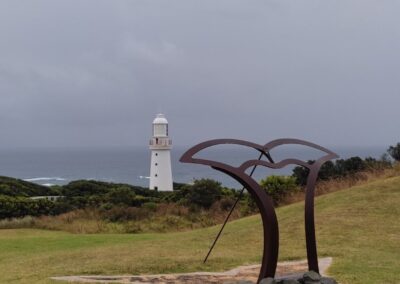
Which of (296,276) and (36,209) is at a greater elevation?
(36,209)

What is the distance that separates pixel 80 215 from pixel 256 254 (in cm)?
1018

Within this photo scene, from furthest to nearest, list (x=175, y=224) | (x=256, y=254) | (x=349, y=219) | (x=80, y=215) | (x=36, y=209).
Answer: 1. (x=36, y=209)
2. (x=80, y=215)
3. (x=175, y=224)
4. (x=349, y=219)
5. (x=256, y=254)

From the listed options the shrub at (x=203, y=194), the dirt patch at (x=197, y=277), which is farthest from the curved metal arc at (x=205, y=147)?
the shrub at (x=203, y=194)

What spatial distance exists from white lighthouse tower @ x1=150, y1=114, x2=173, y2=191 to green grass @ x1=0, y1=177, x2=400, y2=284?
63.5 feet

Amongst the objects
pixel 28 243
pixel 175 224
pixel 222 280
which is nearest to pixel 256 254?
pixel 222 280

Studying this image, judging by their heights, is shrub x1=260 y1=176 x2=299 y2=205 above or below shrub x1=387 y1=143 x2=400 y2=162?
below

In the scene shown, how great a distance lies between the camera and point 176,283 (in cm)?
764

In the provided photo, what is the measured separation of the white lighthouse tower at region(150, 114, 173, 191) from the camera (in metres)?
35.9

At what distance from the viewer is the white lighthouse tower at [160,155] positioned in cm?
3594

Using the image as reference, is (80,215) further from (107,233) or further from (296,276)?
(296,276)

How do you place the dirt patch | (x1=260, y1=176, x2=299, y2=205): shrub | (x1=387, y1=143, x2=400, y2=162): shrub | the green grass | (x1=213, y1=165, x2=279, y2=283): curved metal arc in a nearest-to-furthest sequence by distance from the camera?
(x1=213, y1=165, x2=279, y2=283): curved metal arc → the dirt patch → the green grass → (x1=260, y1=176, x2=299, y2=205): shrub → (x1=387, y1=143, x2=400, y2=162): shrub

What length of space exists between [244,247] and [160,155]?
25.2 meters

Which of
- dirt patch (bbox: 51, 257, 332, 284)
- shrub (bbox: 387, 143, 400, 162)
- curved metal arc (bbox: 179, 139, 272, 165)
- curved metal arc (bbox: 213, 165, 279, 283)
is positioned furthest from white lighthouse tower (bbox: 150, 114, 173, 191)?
curved metal arc (bbox: 213, 165, 279, 283)

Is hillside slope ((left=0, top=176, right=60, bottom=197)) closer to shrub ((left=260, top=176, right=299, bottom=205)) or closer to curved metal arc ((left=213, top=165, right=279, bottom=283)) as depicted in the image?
shrub ((left=260, top=176, right=299, bottom=205))
